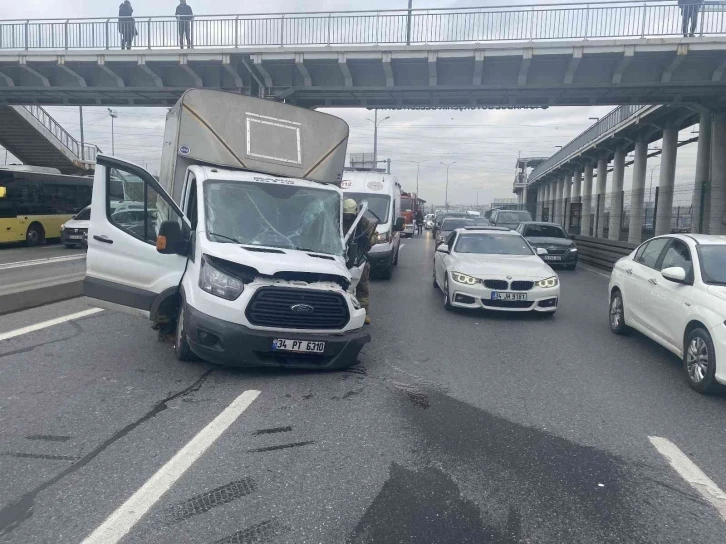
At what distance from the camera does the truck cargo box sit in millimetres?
7453

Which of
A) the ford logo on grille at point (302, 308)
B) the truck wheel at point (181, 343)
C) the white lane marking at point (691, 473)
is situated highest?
the ford logo on grille at point (302, 308)

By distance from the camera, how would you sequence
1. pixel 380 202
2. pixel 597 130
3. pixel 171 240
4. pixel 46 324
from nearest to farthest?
pixel 171 240 < pixel 46 324 < pixel 380 202 < pixel 597 130

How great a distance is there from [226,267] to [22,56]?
20.8 metres

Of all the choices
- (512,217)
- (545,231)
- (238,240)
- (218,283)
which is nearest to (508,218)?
(512,217)

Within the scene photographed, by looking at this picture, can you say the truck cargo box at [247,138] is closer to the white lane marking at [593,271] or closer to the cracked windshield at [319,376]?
the cracked windshield at [319,376]

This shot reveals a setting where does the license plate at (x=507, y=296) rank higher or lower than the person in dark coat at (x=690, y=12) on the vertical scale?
lower

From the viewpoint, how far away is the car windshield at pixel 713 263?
21.7ft

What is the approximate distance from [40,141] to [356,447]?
34938 mm

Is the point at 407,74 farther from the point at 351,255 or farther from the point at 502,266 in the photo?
the point at 351,255

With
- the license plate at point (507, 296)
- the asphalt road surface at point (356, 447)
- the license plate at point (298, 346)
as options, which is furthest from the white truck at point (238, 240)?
the license plate at point (507, 296)

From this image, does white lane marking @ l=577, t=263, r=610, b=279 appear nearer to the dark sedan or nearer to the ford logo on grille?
the dark sedan

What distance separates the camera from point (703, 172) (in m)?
23.8

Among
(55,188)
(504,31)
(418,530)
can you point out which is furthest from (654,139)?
(418,530)

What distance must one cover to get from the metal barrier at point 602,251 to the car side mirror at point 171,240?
48.7 feet
